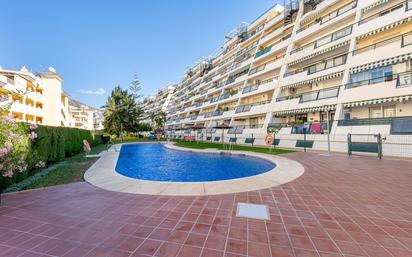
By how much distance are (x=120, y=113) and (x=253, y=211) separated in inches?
1551

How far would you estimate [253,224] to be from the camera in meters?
3.30

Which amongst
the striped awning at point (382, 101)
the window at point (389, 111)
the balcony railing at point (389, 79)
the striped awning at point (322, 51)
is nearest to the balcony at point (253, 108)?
the striped awning at point (322, 51)

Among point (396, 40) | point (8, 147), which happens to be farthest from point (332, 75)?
point (8, 147)

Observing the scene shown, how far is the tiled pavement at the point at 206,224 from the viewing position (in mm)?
2604

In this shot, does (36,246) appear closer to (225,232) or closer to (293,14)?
(225,232)

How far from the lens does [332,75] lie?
17.1 meters

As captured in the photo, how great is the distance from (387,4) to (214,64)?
33.3 meters

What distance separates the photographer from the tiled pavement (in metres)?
2.60

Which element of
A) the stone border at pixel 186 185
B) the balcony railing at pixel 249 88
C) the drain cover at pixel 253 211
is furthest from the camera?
the balcony railing at pixel 249 88

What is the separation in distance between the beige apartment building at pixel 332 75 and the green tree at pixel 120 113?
2253 centimetres

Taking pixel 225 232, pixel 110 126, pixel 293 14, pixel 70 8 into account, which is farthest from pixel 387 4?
pixel 110 126

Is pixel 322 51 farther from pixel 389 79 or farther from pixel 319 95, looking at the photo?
pixel 389 79

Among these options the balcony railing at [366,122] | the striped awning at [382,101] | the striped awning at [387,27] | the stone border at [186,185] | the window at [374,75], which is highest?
the striped awning at [387,27]

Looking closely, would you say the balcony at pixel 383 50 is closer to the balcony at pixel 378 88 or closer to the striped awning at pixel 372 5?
the balcony at pixel 378 88
